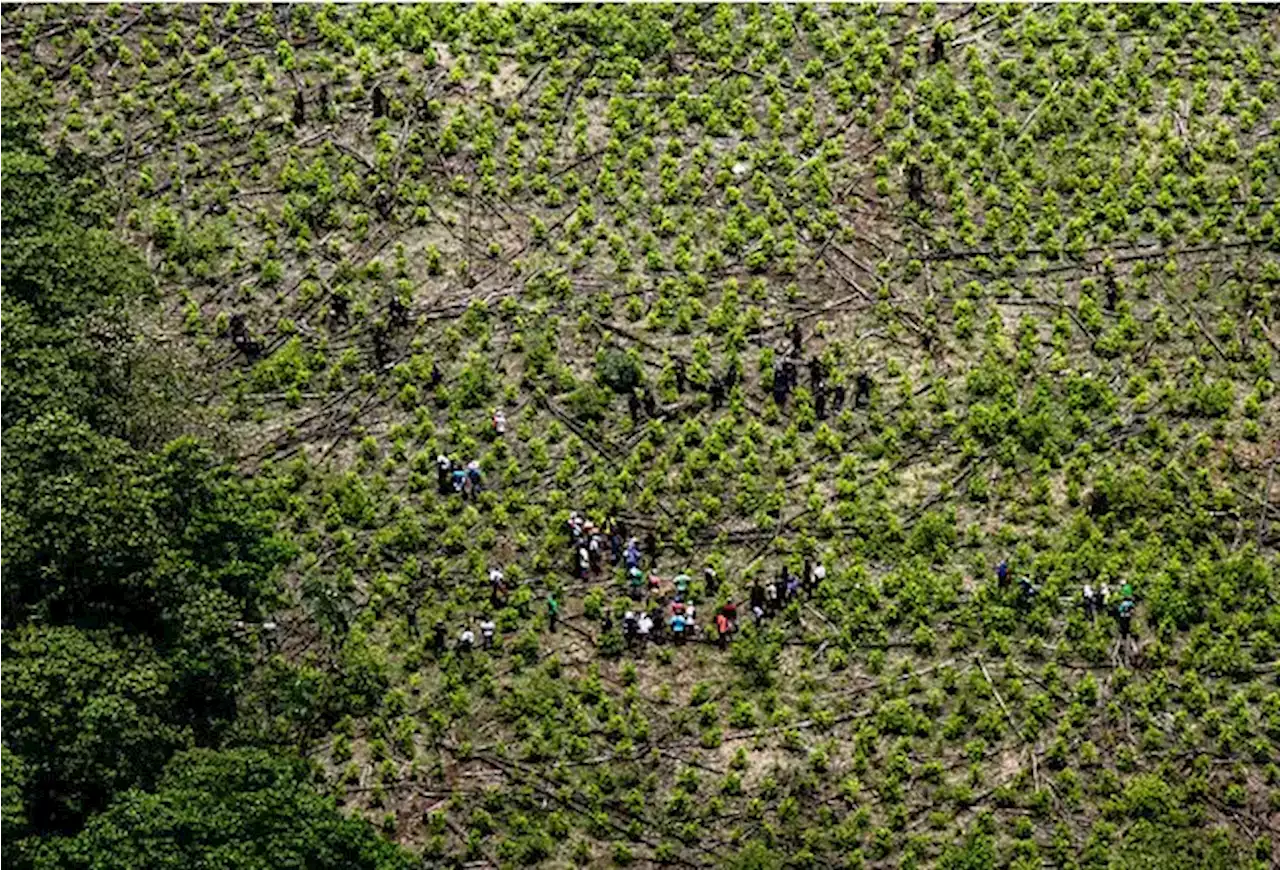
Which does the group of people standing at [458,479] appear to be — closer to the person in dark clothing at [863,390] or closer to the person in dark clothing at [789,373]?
the person in dark clothing at [789,373]

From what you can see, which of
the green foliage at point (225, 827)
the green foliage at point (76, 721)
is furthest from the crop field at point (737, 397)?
the green foliage at point (225, 827)

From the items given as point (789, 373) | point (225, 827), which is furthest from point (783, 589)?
point (225, 827)

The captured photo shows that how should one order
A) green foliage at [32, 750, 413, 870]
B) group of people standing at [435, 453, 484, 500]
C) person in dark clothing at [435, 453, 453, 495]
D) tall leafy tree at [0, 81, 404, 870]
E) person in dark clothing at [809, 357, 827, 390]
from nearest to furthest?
green foliage at [32, 750, 413, 870] < tall leafy tree at [0, 81, 404, 870] < group of people standing at [435, 453, 484, 500] < person in dark clothing at [435, 453, 453, 495] < person in dark clothing at [809, 357, 827, 390]

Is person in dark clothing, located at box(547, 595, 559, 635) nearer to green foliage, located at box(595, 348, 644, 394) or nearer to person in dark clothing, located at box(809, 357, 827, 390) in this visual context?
green foliage, located at box(595, 348, 644, 394)

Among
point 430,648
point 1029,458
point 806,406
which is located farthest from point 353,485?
point 1029,458

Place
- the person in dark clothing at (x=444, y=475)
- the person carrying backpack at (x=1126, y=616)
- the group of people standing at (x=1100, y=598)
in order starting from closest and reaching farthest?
the person carrying backpack at (x=1126, y=616) → the group of people standing at (x=1100, y=598) → the person in dark clothing at (x=444, y=475)

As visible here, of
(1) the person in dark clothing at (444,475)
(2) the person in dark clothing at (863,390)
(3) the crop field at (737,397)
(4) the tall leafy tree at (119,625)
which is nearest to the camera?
(4) the tall leafy tree at (119,625)

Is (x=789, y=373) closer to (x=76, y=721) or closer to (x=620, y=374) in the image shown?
(x=620, y=374)

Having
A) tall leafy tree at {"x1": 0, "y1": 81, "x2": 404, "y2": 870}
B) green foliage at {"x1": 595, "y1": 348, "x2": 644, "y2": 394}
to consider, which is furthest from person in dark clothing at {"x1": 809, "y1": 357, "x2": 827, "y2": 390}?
tall leafy tree at {"x1": 0, "y1": 81, "x2": 404, "y2": 870}
